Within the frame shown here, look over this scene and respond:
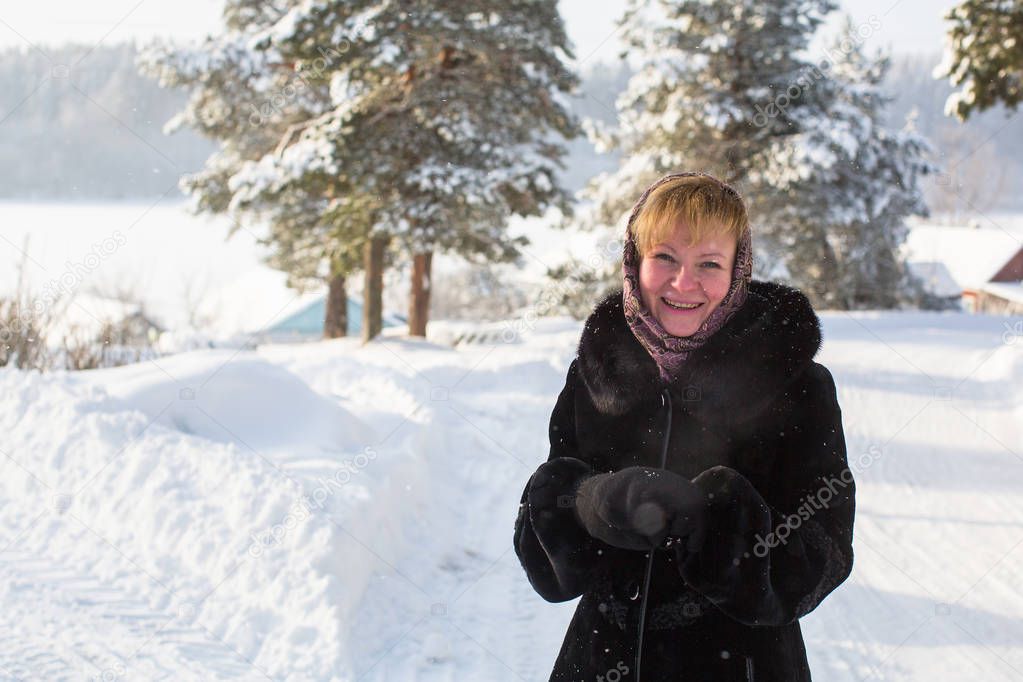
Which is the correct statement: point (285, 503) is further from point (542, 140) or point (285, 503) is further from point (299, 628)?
point (542, 140)

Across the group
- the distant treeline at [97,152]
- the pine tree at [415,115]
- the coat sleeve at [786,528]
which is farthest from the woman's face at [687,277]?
the distant treeline at [97,152]

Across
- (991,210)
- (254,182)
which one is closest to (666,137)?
(254,182)

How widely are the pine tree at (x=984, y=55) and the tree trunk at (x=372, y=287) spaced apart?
9670 mm

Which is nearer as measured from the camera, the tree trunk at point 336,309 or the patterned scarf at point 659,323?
the patterned scarf at point 659,323

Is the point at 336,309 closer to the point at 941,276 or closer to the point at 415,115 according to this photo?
the point at 415,115

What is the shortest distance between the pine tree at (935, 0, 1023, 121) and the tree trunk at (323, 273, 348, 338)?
1521 cm

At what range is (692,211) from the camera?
169 cm

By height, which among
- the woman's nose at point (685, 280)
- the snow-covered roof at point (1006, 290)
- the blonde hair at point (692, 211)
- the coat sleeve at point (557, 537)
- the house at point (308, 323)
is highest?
the blonde hair at point (692, 211)

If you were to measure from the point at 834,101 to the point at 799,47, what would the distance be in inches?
52.7

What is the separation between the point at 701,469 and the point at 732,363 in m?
0.22

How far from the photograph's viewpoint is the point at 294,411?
268 inches

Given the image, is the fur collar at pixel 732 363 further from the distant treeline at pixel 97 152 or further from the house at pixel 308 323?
the distant treeline at pixel 97 152

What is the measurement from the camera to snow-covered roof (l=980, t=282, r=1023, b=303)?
43.2m

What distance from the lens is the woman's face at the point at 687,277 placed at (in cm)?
169
